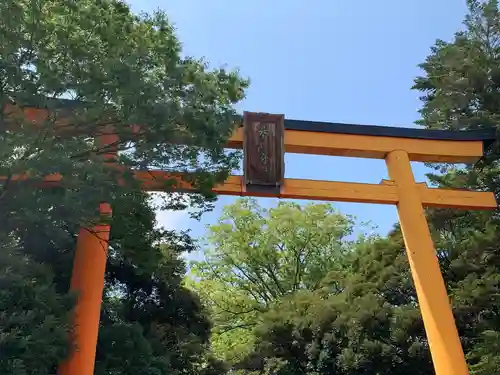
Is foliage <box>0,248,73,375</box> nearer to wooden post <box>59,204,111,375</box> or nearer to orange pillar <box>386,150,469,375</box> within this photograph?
wooden post <box>59,204,111,375</box>

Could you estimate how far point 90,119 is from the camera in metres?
4.81

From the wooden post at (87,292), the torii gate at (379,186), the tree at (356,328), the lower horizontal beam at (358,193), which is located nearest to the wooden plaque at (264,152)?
the torii gate at (379,186)

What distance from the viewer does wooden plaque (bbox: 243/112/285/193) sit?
7676 millimetres

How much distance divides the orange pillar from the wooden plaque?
6.44 feet

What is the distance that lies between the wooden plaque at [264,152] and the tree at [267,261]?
922cm

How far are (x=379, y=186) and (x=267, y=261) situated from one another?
9279 mm

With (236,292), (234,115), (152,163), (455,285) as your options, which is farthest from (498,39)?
(236,292)

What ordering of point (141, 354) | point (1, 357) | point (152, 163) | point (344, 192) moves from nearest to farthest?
point (1, 357) < point (152, 163) < point (141, 354) < point (344, 192)

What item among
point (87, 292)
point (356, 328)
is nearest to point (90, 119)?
point (87, 292)

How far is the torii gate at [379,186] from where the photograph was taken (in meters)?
6.82

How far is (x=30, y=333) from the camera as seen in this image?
465cm

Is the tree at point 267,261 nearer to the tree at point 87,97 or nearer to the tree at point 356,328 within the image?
the tree at point 356,328

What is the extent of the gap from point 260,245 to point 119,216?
11790mm

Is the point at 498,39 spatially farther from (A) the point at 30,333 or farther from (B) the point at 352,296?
(A) the point at 30,333
